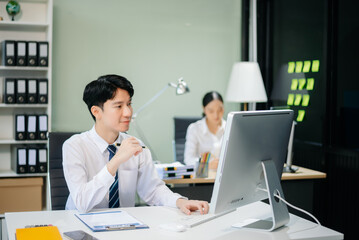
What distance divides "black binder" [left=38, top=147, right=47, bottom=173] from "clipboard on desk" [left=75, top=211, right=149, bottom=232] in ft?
7.78

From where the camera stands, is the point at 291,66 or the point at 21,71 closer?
the point at 21,71

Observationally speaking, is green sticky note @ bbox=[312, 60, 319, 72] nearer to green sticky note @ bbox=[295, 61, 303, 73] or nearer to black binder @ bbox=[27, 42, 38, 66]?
green sticky note @ bbox=[295, 61, 303, 73]

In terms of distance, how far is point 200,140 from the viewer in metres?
4.09

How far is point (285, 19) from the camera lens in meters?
4.82

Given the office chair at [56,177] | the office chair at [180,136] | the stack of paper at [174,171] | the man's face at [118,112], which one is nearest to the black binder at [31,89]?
the office chair at [180,136]

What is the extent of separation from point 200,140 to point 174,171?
103 cm

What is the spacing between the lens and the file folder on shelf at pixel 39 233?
163 centimetres

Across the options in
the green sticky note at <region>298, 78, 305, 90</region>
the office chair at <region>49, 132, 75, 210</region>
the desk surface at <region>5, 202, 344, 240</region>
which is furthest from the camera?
the green sticky note at <region>298, 78, 305, 90</region>

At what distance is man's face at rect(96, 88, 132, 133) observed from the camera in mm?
A: 2232

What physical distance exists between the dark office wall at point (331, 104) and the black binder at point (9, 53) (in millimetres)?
2634

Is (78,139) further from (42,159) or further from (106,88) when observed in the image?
(42,159)

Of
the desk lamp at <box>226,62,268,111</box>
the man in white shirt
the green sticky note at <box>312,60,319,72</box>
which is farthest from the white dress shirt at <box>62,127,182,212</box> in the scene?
the green sticky note at <box>312,60,319,72</box>

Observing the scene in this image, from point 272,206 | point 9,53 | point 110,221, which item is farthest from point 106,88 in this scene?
point 9,53

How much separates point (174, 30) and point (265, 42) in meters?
1.02
